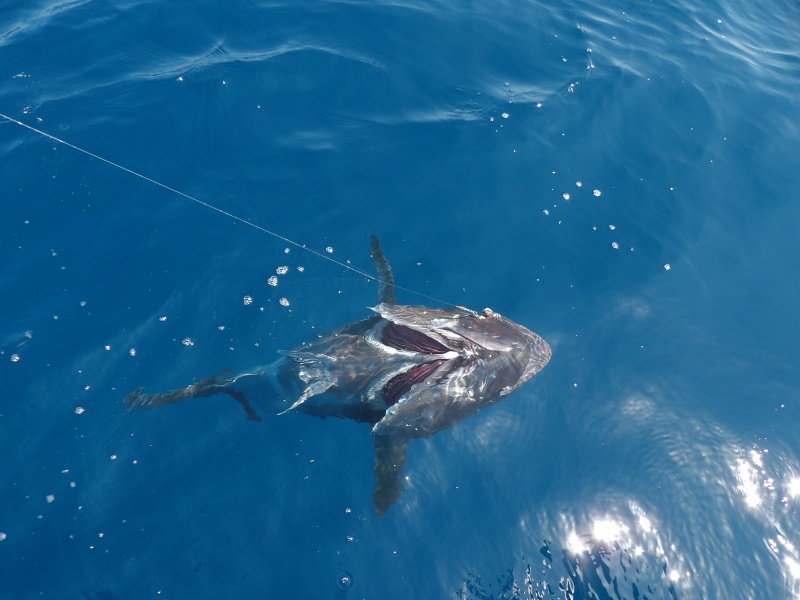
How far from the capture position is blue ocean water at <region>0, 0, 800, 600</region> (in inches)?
369

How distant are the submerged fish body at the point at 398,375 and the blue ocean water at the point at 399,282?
1.62ft

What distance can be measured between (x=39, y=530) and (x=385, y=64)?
1339cm

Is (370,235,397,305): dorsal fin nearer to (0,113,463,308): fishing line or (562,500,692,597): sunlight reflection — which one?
(0,113,463,308): fishing line

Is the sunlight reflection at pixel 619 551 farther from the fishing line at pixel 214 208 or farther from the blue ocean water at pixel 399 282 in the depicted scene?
the fishing line at pixel 214 208

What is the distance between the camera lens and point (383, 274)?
456 inches

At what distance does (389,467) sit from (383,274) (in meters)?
3.98

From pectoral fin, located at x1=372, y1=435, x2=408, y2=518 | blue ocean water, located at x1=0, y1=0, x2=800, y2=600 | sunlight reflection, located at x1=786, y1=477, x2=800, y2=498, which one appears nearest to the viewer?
blue ocean water, located at x1=0, y1=0, x2=800, y2=600

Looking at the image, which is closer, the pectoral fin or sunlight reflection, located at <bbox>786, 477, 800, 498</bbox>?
the pectoral fin

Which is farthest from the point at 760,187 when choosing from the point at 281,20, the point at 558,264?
the point at 281,20

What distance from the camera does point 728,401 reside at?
11.3 m

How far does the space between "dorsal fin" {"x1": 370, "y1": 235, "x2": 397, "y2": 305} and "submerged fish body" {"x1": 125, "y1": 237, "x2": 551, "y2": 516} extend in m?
0.86

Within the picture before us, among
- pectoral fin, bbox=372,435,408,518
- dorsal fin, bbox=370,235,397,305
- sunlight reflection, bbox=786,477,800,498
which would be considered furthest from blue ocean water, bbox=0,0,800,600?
dorsal fin, bbox=370,235,397,305

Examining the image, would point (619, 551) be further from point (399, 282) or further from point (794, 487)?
point (399, 282)

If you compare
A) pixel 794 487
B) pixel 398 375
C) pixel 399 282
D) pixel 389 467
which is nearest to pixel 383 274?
pixel 399 282
